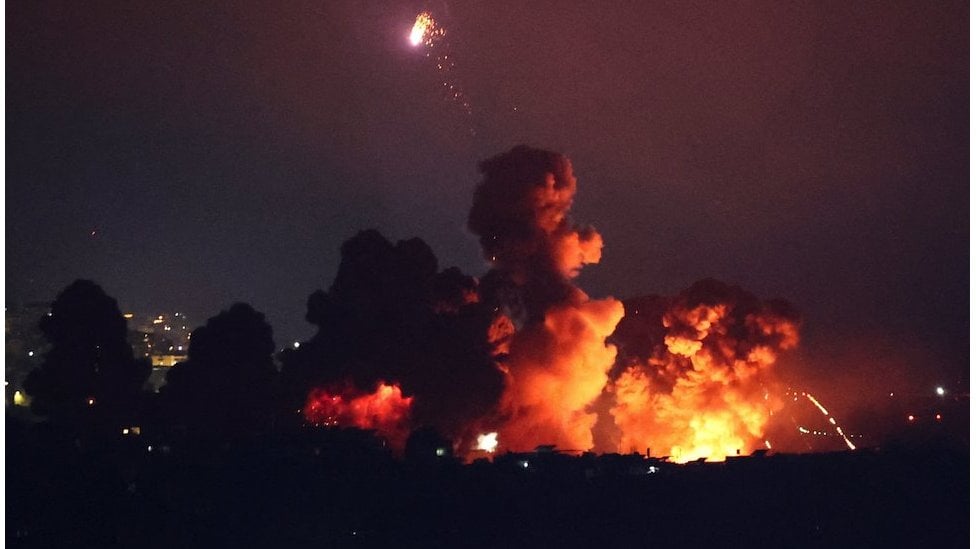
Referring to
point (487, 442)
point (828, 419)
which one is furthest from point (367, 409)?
point (828, 419)

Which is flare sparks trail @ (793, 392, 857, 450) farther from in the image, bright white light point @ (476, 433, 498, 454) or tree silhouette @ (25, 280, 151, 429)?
tree silhouette @ (25, 280, 151, 429)

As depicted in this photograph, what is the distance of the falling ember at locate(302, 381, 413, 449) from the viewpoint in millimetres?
33500

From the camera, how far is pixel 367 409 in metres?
34.2

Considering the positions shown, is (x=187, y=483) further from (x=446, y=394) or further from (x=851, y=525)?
(x=851, y=525)

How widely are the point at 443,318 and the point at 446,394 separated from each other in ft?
8.07

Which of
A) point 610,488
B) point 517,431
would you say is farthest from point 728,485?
point 517,431

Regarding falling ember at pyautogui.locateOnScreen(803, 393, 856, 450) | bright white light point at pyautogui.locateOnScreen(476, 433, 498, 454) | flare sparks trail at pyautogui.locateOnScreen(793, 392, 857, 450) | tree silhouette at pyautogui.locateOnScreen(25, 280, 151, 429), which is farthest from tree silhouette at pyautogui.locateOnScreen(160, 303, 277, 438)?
falling ember at pyautogui.locateOnScreen(803, 393, 856, 450)

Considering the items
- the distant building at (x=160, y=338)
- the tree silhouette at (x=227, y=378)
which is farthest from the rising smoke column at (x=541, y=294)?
the distant building at (x=160, y=338)

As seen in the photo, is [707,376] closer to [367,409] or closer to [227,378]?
[367,409]

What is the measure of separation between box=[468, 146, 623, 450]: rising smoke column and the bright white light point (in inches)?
42.2

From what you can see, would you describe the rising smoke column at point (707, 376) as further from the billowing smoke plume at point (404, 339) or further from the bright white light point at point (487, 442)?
the billowing smoke plume at point (404, 339)

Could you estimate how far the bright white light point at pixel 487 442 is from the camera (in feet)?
116

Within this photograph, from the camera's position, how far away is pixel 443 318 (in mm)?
35719

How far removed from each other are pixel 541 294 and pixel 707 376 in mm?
6877
